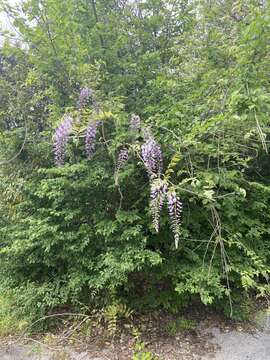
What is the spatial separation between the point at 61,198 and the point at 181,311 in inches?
66.4

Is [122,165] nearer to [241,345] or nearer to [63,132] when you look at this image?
[63,132]

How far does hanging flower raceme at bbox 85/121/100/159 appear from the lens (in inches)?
91.8

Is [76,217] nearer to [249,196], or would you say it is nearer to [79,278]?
[79,278]

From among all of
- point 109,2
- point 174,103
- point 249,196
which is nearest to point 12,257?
point 174,103

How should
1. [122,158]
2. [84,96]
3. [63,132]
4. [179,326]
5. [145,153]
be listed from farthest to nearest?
1. [179,326]
2. [84,96]
3. [122,158]
4. [63,132]
5. [145,153]

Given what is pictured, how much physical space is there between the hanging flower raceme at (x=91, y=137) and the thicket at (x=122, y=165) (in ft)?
0.04

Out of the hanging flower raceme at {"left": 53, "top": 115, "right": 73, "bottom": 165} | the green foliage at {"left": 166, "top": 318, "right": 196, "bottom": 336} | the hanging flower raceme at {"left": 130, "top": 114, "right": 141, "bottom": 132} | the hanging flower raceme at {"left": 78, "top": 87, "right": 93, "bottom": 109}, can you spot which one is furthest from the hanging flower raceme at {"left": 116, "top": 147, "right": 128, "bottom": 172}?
the green foliage at {"left": 166, "top": 318, "right": 196, "bottom": 336}

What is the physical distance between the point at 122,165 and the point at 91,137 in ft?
1.18

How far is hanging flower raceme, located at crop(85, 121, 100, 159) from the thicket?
0.01m

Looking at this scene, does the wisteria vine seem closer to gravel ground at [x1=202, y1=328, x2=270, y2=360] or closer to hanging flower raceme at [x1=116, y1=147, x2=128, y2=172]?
hanging flower raceme at [x1=116, y1=147, x2=128, y2=172]

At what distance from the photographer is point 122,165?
96.3 inches

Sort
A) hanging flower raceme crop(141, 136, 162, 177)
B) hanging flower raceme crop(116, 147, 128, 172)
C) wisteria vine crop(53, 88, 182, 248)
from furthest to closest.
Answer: hanging flower raceme crop(116, 147, 128, 172)
hanging flower raceme crop(141, 136, 162, 177)
wisteria vine crop(53, 88, 182, 248)

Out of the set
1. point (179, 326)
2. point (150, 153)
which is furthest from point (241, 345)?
point (150, 153)

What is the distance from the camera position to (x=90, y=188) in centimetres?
268
